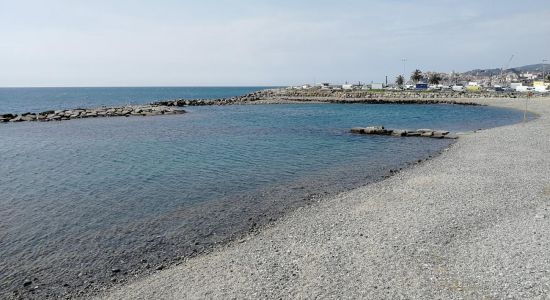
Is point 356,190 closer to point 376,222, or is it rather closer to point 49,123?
point 376,222

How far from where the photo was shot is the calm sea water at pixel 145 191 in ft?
40.2

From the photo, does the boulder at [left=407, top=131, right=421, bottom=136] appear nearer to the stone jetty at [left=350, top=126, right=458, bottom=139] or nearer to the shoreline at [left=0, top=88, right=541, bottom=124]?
the stone jetty at [left=350, top=126, right=458, bottom=139]

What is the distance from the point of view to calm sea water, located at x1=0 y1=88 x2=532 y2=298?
40.2 ft

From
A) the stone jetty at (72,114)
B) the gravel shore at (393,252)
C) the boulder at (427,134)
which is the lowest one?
the gravel shore at (393,252)

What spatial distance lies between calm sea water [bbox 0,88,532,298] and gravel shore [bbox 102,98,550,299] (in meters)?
1.81

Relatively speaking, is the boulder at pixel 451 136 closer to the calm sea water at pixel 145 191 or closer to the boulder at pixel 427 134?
the boulder at pixel 427 134

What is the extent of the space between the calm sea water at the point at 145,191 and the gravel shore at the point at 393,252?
1809 mm

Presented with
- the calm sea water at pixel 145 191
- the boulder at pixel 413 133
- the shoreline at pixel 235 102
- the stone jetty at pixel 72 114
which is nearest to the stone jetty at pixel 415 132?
the boulder at pixel 413 133

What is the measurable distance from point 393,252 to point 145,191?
41.8 ft

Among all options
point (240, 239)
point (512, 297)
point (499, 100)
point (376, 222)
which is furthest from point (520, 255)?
point (499, 100)

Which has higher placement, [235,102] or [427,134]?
[235,102]

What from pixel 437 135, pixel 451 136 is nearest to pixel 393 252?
pixel 451 136

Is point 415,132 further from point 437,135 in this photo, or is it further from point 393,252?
point 393,252

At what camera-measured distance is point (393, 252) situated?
1131 cm
